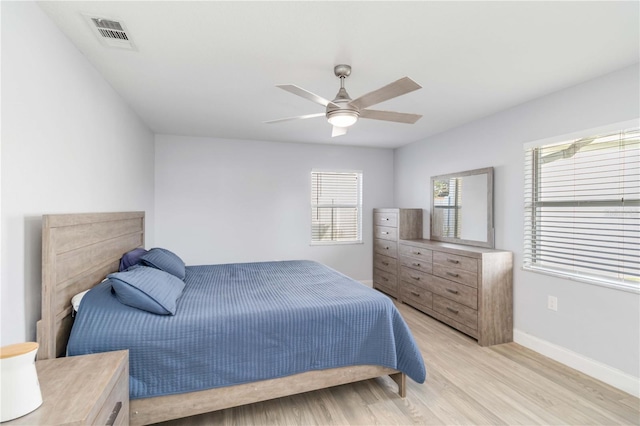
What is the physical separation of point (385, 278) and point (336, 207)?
1385mm

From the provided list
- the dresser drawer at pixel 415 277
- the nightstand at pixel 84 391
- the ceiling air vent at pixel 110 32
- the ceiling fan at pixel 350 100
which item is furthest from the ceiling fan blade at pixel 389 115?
the dresser drawer at pixel 415 277

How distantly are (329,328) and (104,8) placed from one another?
2230 mm

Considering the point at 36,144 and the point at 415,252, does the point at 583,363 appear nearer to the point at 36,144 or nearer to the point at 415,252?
the point at 415,252

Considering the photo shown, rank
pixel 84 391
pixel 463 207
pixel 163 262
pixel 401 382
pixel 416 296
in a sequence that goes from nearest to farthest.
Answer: pixel 84 391 → pixel 401 382 → pixel 163 262 → pixel 463 207 → pixel 416 296

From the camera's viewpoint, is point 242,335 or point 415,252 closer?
point 242,335

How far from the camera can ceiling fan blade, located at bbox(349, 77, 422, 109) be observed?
175cm

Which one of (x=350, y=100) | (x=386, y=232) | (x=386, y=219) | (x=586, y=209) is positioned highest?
(x=350, y=100)

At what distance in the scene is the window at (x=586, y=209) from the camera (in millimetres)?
2297

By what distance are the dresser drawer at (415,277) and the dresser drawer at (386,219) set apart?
0.68 meters

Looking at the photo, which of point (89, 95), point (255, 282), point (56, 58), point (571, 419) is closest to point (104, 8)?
point (56, 58)

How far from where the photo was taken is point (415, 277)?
161 inches

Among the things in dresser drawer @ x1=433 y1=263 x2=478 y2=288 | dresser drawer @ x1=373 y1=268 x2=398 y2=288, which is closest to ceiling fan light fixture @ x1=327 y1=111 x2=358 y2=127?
dresser drawer @ x1=433 y1=263 x2=478 y2=288

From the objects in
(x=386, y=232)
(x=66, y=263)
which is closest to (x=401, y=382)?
(x=66, y=263)

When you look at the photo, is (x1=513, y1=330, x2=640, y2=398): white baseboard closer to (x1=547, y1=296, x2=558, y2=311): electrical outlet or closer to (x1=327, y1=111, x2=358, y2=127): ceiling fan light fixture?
(x1=547, y1=296, x2=558, y2=311): electrical outlet
